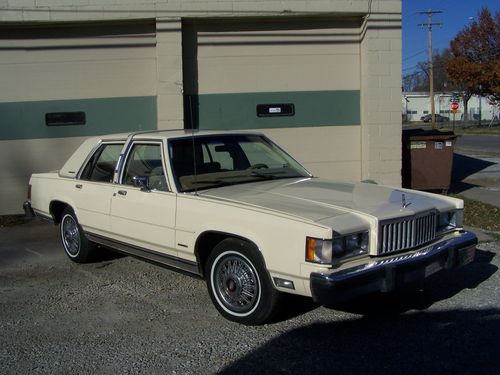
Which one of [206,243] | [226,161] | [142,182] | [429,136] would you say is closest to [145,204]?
[142,182]

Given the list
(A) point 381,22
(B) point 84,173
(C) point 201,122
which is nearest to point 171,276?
(B) point 84,173

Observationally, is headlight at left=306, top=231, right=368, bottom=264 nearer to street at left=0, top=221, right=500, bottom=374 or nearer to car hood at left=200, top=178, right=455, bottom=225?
car hood at left=200, top=178, right=455, bottom=225

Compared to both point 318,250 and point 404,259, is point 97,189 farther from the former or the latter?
point 404,259

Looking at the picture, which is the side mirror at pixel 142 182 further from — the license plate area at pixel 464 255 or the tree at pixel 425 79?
the tree at pixel 425 79

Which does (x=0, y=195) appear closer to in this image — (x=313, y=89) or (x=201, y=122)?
(x=201, y=122)

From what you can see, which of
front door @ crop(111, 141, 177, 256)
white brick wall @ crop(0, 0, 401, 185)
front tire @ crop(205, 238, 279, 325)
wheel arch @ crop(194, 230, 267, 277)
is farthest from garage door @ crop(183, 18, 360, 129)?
front tire @ crop(205, 238, 279, 325)

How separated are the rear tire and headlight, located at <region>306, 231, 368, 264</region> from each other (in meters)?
3.30

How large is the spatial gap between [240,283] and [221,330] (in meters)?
0.40

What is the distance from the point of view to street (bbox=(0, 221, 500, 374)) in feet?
12.7

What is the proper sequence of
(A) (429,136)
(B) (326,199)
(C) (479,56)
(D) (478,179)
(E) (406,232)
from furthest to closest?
(C) (479,56) < (D) (478,179) < (A) (429,136) < (B) (326,199) < (E) (406,232)

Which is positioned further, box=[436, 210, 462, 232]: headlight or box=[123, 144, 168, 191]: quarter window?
box=[123, 144, 168, 191]: quarter window

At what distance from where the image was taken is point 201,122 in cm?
1009

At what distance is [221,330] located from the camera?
4.50 m

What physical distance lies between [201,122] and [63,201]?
395cm
